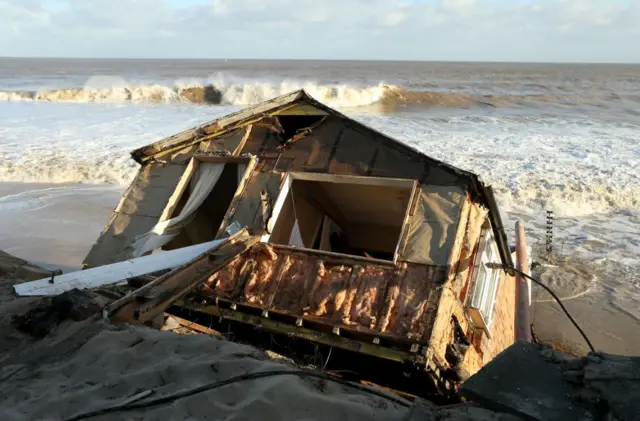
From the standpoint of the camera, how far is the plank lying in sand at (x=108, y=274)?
18.0 feet

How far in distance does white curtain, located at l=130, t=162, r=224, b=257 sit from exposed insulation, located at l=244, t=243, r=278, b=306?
4.87 feet

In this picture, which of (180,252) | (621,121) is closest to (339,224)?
(180,252)

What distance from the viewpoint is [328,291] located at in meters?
5.91

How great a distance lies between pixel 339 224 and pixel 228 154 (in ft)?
12.0

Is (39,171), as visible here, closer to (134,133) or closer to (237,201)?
(134,133)

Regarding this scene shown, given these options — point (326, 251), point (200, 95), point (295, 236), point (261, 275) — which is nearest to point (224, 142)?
point (295, 236)

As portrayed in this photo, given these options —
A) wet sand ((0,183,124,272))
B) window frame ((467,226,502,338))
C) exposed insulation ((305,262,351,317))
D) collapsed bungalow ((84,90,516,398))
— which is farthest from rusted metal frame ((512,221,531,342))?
wet sand ((0,183,124,272))

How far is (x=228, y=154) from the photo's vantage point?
751 cm

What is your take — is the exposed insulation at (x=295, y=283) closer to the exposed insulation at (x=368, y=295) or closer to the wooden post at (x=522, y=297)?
the exposed insulation at (x=368, y=295)

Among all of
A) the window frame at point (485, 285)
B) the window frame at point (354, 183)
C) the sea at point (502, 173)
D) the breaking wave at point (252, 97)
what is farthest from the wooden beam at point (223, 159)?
the breaking wave at point (252, 97)

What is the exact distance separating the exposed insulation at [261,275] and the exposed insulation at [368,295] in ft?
3.34

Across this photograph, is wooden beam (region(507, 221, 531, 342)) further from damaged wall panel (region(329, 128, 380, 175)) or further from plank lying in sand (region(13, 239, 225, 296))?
plank lying in sand (region(13, 239, 225, 296))

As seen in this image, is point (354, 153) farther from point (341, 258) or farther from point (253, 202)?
point (341, 258)

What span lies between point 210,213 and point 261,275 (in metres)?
2.92
